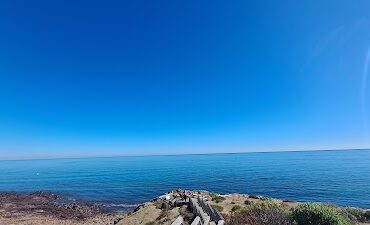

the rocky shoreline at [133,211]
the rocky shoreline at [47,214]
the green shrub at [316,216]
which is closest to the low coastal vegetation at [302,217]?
the green shrub at [316,216]

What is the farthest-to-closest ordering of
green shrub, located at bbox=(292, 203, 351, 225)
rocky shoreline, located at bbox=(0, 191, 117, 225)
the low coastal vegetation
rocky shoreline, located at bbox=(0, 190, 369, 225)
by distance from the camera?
rocky shoreline, located at bbox=(0, 191, 117, 225) < rocky shoreline, located at bbox=(0, 190, 369, 225) < the low coastal vegetation < green shrub, located at bbox=(292, 203, 351, 225)

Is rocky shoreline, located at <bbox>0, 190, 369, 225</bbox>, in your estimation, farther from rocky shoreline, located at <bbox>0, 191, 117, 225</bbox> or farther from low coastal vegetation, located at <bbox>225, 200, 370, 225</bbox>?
low coastal vegetation, located at <bbox>225, 200, 370, 225</bbox>

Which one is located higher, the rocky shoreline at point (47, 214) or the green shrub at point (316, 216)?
the green shrub at point (316, 216)

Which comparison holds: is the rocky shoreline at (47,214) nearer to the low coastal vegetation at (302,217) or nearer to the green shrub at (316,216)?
the low coastal vegetation at (302,217)

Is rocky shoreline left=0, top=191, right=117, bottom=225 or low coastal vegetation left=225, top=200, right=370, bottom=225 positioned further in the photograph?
rocky shoreline left=0, top=191, right=117, bottom=225

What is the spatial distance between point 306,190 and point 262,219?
5752cm

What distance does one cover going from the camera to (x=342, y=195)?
59.7 meters

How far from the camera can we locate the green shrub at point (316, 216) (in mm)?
14383

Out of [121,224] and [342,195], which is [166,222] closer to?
[121,224]

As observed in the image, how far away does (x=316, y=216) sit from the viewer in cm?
1480

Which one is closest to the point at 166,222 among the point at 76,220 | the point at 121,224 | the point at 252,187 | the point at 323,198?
the point at 121,224

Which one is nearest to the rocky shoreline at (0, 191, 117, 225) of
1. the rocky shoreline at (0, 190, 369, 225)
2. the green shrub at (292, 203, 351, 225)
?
the rocky shoreline at (0, 190, 369, 225)

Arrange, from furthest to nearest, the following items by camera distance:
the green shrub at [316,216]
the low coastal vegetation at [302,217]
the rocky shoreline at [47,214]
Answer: the rocky shoreline at [47,214] → the low coastal vegetation at [302,217] → the green shrub at [316,216]

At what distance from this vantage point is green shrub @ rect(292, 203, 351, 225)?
14.4 metres
